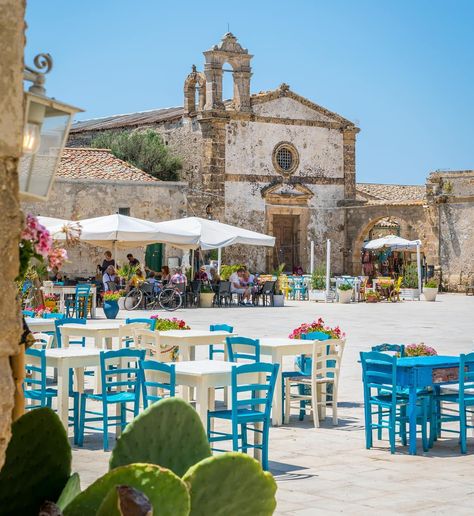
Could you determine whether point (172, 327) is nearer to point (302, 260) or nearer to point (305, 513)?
point (305, 513)

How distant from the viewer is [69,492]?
250cm

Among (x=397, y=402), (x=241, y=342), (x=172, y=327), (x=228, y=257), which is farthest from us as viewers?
(x=228, y=257)

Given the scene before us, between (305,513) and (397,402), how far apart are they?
2.45 meters

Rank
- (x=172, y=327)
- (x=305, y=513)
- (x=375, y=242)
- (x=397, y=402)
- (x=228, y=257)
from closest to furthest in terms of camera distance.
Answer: (x=305, y=513) → (x=397, y=402) → (x=172, y=327) → (x=228, y=257) → (x=375, y=242)

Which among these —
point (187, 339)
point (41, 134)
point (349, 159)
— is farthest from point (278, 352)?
point (349, 159)

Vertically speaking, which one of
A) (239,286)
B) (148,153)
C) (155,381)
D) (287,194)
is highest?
(148,153)

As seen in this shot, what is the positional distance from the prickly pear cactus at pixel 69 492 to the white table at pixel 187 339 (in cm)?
777

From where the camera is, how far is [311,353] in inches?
387

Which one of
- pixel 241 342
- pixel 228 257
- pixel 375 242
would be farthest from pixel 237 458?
pixel 375 242

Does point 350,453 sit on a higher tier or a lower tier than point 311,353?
lower

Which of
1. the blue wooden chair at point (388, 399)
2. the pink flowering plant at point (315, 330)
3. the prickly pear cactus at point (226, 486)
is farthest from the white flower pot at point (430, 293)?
the prickly pear cactus at point (226, 486)

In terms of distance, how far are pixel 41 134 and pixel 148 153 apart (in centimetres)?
3623

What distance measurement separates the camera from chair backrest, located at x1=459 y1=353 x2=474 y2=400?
8.22 m

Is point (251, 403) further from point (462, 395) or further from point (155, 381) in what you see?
point (462, 395)
